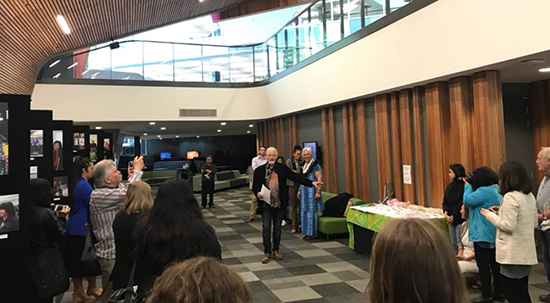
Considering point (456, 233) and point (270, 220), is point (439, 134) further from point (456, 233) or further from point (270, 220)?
point (270, 220)

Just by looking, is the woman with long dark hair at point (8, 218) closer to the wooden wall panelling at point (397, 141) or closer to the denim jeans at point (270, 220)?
the denim jeans at point (270, 220)

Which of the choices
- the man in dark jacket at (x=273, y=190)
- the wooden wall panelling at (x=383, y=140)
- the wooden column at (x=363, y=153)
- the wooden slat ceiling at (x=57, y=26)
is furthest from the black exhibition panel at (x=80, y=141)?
the wooden wall panelling at (x=383, y=140)

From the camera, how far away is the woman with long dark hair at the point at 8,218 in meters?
2.95

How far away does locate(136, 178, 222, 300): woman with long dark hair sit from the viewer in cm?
199

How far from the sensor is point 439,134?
17.7 ft

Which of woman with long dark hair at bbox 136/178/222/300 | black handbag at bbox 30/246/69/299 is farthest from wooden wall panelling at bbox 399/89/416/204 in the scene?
black handbag at bbox 30/246/69/299

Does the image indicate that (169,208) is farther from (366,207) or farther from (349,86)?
(349,86)

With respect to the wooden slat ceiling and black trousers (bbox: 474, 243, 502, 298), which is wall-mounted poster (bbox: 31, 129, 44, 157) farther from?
black trousers (bbox: 474, 243, 502, 298)

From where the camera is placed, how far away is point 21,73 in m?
6.86

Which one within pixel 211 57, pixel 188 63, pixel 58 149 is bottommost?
pixel 58 149

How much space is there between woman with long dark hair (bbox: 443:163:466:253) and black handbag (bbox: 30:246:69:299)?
4.07 m

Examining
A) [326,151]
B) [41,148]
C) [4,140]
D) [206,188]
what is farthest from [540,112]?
[206,188]

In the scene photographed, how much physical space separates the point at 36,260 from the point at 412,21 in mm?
5294

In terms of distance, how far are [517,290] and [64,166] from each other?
5.50 meters
